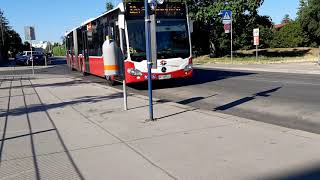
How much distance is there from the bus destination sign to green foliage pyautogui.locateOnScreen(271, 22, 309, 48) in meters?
44.3

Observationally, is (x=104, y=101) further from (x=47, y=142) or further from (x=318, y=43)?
(x=318, y=43)

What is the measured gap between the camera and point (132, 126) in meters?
9.61

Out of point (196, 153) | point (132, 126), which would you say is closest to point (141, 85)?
point (132, 126)

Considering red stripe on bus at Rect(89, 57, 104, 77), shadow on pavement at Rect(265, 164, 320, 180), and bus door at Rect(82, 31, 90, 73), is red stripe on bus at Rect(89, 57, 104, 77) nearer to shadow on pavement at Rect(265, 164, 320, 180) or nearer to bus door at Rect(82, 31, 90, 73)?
bus door at Rect(82, 31, 90, 73)

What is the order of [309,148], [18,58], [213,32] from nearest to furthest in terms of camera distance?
[309,148]
[213,32]
[18,58]

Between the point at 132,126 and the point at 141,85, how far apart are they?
1155 cm

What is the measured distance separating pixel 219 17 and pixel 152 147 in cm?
3911

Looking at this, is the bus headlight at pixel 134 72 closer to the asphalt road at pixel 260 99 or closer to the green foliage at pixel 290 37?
the asphalt road at pixel 260 99

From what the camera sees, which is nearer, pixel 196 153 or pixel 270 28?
pixel 196 153

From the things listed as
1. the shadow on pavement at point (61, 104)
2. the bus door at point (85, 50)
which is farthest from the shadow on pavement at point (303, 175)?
the bus door at point (85, 50)

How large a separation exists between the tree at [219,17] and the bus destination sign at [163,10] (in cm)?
2623

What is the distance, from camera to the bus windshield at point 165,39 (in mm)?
17828

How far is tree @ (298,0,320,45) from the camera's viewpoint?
52.5 m

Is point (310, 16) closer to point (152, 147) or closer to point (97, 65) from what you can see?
point (97, 65)
